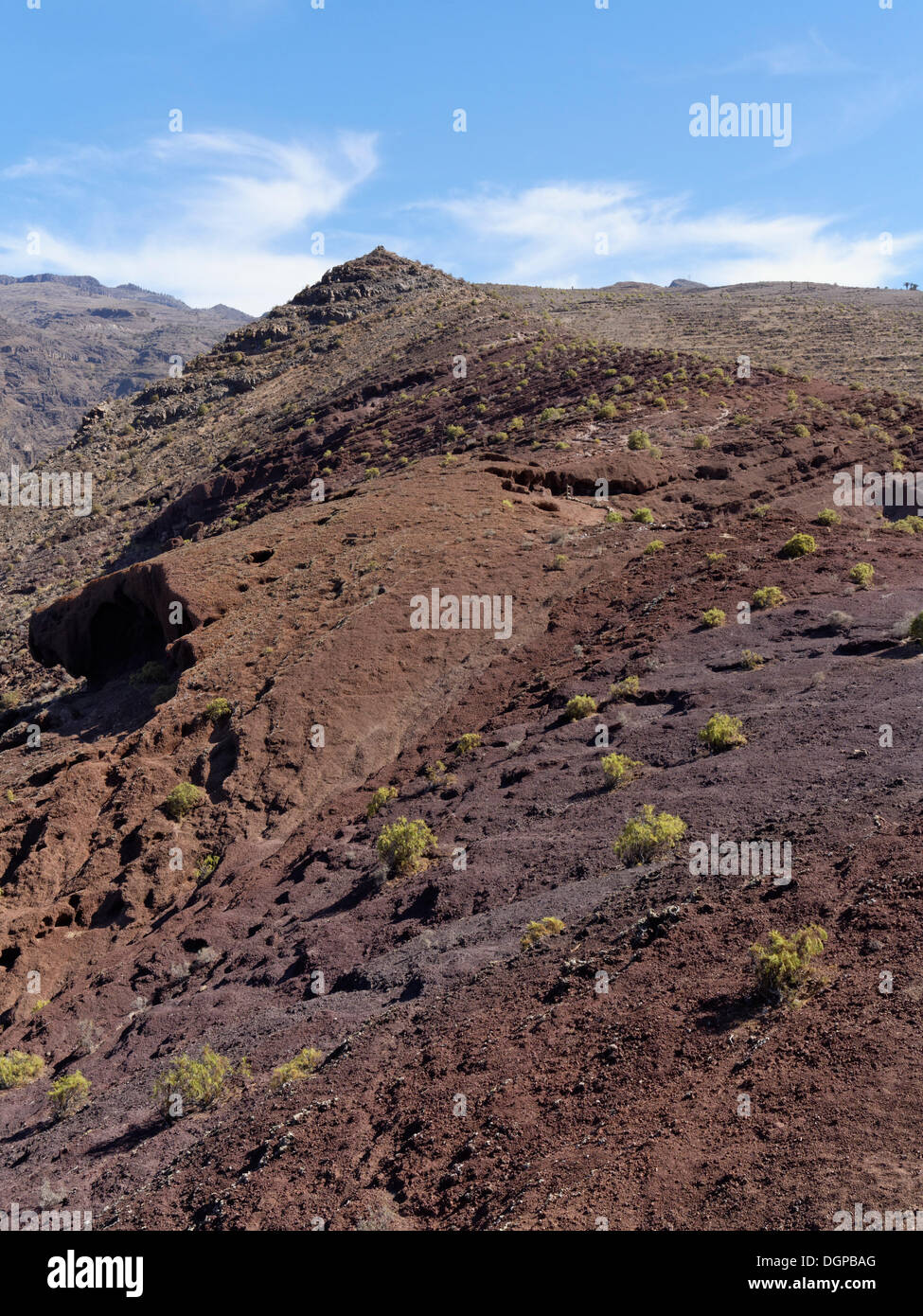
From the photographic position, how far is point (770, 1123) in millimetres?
5219

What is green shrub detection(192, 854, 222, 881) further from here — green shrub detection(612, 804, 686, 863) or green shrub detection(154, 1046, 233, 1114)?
green shrub detection(612, 804, 686, 863)

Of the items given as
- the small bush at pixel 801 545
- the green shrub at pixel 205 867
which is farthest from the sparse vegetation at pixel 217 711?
the small bush at pixel 801 545

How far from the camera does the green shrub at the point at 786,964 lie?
6.37m

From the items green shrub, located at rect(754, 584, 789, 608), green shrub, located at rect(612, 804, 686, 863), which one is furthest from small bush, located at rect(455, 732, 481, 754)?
green shrub, located at rect(754, 584, 789, 608)

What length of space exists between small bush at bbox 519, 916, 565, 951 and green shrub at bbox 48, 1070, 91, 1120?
5412 mm

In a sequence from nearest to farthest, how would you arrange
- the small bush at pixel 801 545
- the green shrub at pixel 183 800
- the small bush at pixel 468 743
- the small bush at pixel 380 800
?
the small bush at pixel 380 800, the small bush at pixel 468 743, the green shrub at pixel 183 800, the small bush at pixel 801 545

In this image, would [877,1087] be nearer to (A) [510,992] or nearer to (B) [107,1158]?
(A) [510,992]

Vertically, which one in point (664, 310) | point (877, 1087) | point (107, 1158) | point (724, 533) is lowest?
point (107, 1158)

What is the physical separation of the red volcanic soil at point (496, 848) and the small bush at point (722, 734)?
0.14 metres

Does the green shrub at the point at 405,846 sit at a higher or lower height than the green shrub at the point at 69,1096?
higher

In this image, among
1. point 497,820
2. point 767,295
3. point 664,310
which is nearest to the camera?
point 497,820

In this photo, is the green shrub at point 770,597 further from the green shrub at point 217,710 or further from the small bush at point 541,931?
the green shrub at point 217,710
